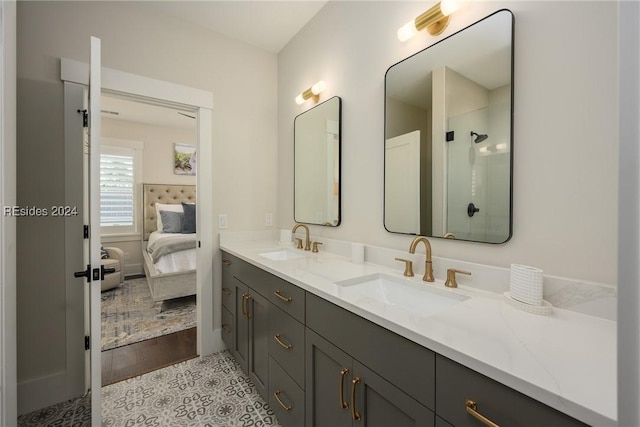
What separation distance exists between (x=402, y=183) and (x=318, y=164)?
804 millimetres

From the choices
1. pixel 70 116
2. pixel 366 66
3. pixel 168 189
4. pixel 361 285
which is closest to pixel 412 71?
pixel 366 66

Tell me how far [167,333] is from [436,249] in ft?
8.51

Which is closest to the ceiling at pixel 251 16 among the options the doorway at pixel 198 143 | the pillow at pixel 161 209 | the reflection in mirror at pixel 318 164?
the doorway at pixel 198 143

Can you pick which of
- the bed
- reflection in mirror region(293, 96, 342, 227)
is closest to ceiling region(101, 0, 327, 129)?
reflection in mirror region(293, 96, 342, 227)

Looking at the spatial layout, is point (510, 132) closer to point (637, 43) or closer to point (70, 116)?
point (637, 43)

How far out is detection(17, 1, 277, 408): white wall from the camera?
1655 millimetres

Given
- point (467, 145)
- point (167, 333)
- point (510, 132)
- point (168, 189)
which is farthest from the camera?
point (168, 189)

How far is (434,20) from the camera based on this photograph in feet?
4.11

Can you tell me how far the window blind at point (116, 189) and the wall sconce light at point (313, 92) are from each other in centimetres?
375

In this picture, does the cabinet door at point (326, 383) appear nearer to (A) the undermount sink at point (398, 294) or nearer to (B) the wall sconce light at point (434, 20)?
(A) the undermount sink at point (398, 294)

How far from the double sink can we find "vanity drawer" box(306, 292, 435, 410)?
0.28ft

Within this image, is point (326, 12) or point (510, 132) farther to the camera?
point (326, 12)

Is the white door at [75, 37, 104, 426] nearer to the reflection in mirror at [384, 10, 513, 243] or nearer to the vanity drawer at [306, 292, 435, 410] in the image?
the vanity drawer at [306, 292, 435, 410]

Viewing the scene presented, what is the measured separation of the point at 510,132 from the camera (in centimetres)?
105
